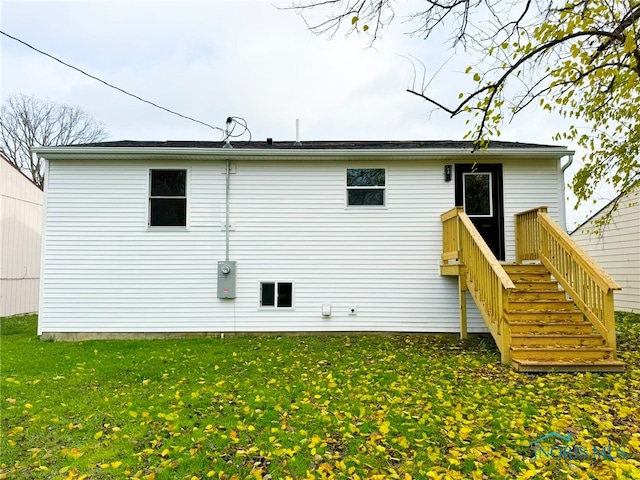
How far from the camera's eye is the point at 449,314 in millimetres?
7430

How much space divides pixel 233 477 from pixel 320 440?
2.62ft

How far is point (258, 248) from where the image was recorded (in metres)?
7.59

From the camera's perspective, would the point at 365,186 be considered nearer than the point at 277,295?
No

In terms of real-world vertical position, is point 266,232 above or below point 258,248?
above

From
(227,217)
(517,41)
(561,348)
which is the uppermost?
(517,41)

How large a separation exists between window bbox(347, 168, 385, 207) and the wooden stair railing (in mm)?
1391

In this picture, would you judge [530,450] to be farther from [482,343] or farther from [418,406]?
[482,343]

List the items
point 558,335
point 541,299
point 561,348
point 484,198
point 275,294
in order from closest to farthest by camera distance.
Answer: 1. point 561,348
2. point 558,335
3. point 541,299
4. point 275,294
5. point 484,198

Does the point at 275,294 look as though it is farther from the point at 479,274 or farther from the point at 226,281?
the point at 479,274

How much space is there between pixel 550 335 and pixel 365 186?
165 inches

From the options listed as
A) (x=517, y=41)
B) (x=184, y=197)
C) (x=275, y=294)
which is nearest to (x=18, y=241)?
(x=184, y=197)

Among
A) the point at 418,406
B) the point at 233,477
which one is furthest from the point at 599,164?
the point at 233,477

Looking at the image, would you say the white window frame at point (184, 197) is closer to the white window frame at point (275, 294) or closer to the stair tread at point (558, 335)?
the white window frame at point (275, 294)

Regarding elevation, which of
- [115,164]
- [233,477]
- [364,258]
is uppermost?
[115,164]
